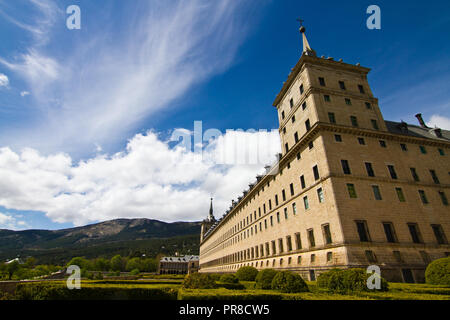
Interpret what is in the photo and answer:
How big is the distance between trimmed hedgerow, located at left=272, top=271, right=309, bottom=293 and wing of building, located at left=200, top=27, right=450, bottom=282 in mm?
10044

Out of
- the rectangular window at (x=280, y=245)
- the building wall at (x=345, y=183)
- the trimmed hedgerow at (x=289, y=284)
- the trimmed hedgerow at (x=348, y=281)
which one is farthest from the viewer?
the rectangular window at (x=280, y=245)

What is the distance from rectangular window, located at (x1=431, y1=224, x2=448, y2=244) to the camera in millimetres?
24094

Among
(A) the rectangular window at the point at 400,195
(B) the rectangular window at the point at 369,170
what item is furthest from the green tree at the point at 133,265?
(A) the rectangular window at the point at 400,195

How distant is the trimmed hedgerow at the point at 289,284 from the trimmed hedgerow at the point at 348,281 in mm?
1644

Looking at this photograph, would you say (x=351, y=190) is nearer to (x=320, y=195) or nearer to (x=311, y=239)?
(x=320, y=195)

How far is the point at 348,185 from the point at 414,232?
28.5ft

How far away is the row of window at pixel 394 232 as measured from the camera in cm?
2185

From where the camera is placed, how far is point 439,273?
15656 mm

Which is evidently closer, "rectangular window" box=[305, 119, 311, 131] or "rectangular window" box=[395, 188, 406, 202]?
"rectangular window" box=[395, 188, 406, 202]

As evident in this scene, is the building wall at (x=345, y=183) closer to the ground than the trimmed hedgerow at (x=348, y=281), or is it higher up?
higher up

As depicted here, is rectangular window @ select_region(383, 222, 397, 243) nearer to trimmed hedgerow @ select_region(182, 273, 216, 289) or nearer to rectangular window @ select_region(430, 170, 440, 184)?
rectangular window @ select_region(430, 170, 440, 184)

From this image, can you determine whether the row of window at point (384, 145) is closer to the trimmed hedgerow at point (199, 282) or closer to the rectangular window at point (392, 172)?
the rectangular window at point (392, 172)

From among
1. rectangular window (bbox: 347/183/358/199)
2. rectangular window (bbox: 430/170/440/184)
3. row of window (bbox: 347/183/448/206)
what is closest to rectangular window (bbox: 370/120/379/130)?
row of window (bbox: 347/183/448/206)

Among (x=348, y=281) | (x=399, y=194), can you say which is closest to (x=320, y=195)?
(x=399, y=194)
